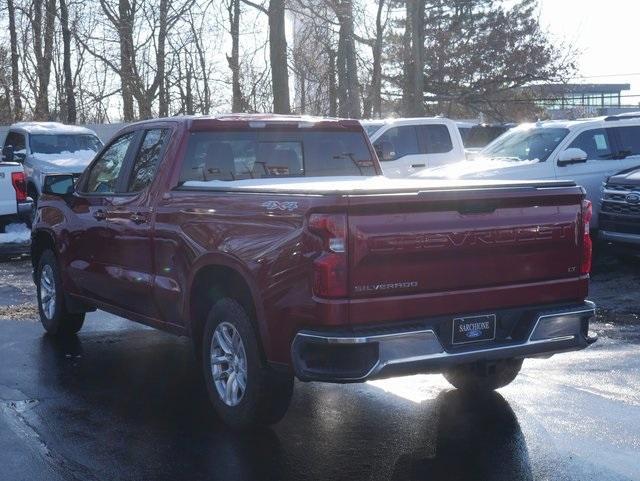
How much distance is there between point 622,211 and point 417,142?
653 centimetres

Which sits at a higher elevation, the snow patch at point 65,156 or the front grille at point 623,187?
the snow patch at point 65,156

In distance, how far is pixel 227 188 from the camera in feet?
20.3

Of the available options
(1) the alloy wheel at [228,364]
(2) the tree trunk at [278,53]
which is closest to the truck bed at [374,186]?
(1) the alloy wheel at [228,364]

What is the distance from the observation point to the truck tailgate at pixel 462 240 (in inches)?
205

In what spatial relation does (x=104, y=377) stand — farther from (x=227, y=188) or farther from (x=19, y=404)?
(x=227, y=188)

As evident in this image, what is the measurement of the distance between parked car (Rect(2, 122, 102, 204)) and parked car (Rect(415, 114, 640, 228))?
8436mm

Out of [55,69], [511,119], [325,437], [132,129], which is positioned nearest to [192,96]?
[55,69]

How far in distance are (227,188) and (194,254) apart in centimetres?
49

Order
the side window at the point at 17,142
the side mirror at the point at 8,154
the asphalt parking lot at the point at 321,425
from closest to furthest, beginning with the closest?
the asphalt parking lot at the point at 321,425 < the side mirror at the point at 8,154 < the side window at the point at 17,142

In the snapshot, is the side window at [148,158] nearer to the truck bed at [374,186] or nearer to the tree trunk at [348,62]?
the truck bed at [374,186]

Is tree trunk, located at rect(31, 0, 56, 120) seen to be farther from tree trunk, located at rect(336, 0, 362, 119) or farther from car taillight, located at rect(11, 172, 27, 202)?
car taillight, located at rect(11, 172, 27, 202)

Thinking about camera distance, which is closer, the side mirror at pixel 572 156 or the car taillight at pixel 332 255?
the car taillight at pixel 332 255

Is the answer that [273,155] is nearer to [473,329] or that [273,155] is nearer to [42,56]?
[473,329]

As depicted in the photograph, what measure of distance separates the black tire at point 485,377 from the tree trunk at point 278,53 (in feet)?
55.9
